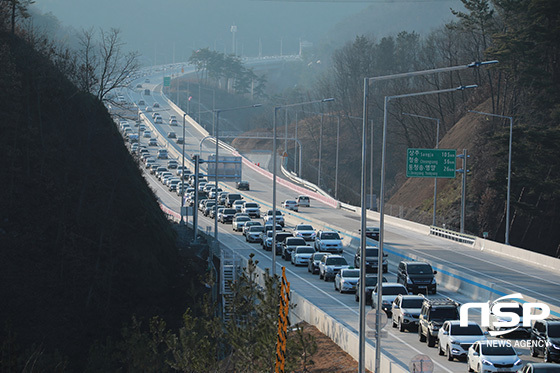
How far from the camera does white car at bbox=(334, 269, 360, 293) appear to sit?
127ft

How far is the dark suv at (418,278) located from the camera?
3809 centimetres

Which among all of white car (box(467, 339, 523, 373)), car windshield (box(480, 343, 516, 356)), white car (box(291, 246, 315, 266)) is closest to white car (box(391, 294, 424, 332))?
white car (box(467, 339, 523, 373))

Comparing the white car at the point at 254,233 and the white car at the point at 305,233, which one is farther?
the white car at the point at 254,233

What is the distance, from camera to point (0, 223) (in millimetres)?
44719

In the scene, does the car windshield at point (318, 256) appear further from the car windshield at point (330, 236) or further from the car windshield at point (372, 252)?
the car windshield at point (330, 236)

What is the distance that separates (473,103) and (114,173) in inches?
2324

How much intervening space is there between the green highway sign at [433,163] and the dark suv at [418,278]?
22.0m

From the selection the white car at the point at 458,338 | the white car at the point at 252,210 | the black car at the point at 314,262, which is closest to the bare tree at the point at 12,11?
the black car at the point at 314,262

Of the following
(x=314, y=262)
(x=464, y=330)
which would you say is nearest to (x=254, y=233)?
(x=314, y=262)

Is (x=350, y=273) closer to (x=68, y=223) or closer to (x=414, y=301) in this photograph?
(x=414, y=301)

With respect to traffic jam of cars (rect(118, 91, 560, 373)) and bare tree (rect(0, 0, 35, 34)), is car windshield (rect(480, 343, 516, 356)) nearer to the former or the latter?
traffic jam of cars (rect(118, 91, 560, 373))

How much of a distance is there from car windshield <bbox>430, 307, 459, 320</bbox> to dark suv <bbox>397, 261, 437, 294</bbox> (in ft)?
36.3

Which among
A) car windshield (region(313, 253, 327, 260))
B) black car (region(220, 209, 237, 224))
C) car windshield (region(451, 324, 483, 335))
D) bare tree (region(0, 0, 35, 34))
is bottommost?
black car (region(220, 209, 237, 224))

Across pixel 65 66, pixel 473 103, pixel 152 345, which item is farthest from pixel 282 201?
pixel 152 345
